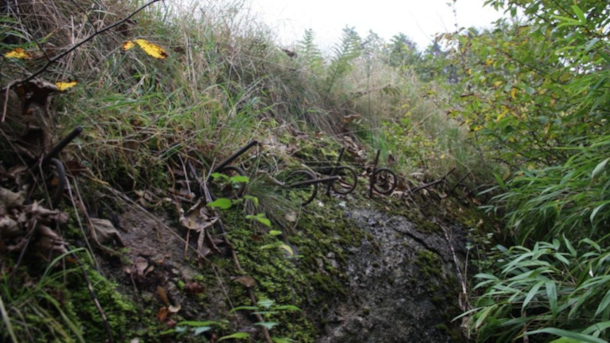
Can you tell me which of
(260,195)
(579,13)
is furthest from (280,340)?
(579,13)

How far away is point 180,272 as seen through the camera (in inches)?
51.6

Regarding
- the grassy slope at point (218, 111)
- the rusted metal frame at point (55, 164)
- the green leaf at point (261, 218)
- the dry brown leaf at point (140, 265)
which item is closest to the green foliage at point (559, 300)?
the grassy slope at point (218, 111)

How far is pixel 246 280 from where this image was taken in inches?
55.7

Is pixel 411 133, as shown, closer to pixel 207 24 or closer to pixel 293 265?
pixel 207 24

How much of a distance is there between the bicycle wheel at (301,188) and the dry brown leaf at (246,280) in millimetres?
599

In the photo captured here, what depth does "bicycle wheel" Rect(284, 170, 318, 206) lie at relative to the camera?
199cm

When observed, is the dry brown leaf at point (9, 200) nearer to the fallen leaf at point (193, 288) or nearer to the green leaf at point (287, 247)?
the fallen leaf at point (193, 288)

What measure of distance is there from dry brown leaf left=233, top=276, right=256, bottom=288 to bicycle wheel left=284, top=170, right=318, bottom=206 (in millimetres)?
599

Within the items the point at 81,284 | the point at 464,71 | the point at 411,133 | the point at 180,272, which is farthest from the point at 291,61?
the point at 81,284

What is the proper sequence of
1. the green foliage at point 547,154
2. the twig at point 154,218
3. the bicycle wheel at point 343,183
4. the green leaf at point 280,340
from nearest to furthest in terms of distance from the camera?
the green leaf at point 280,340 < the twig at point 154,218 < the green foliage at point 547,154 < the bicycle wheel at point 343,183

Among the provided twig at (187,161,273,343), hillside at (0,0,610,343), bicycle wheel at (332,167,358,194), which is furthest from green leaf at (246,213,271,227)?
bicycle wheel at (332,167,358,194)

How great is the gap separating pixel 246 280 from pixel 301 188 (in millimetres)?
811

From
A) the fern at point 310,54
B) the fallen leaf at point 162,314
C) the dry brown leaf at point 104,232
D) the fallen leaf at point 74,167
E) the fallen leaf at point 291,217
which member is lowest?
the fallen leaf at point 162,314

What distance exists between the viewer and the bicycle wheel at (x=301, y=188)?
6.54ft
